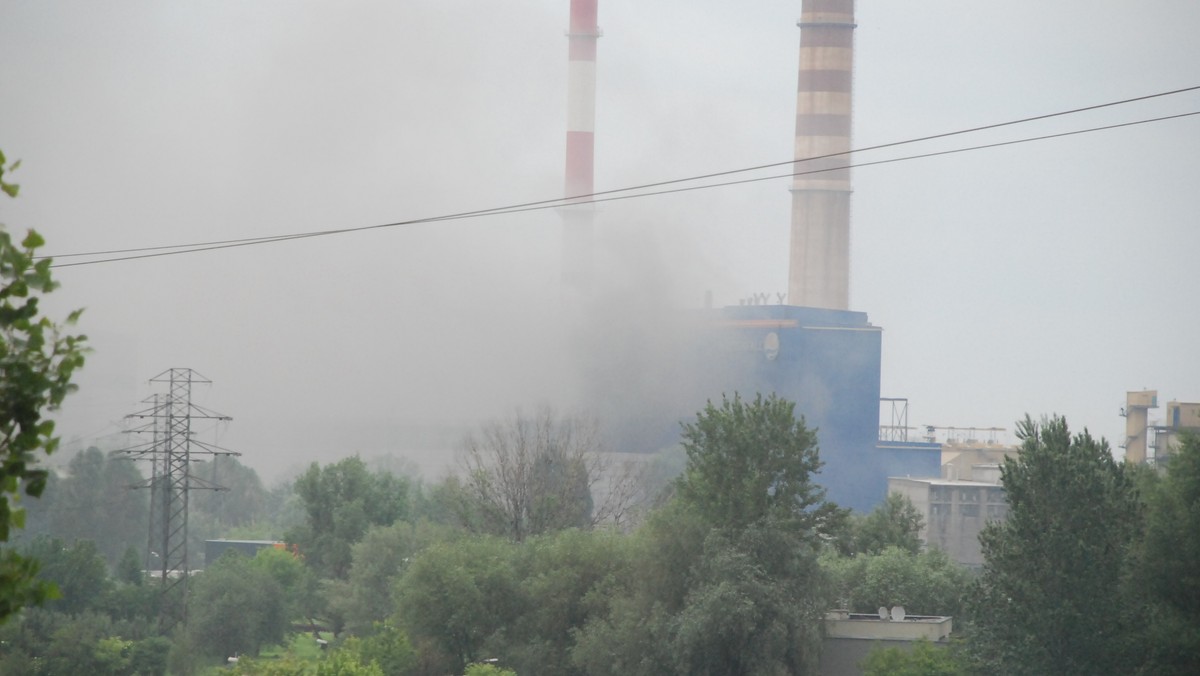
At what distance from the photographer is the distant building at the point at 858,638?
24734 millimetres

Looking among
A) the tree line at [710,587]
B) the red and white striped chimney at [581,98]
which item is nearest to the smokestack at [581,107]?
the red and white striped chimney at [581,98]

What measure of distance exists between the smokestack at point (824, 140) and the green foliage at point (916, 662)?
4026cm

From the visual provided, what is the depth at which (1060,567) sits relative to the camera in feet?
72.2

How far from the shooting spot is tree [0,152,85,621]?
3.84m

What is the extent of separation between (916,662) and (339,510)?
2704 cm

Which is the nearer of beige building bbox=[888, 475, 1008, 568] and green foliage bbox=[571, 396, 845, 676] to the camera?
green foliage bbox=[571, 396, 845, 676]

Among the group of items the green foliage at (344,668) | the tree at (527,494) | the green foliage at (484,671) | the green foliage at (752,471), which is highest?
the green foliage at (752,471)

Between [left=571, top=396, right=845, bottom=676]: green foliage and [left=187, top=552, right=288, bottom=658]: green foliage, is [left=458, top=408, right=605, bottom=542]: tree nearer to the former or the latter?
[left=187, top=552, right=288, bottom=658]: green foliage

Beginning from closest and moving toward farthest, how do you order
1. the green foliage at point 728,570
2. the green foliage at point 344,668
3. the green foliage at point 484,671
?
the green foliage at point 344,668 → the green foliage at point 484,671 → the green foliage at point 728,570

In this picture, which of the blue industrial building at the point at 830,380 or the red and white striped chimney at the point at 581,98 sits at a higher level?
the red and white striped chimney at the point at 581,98

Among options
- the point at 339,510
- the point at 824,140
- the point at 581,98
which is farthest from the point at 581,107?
the point at 339,510

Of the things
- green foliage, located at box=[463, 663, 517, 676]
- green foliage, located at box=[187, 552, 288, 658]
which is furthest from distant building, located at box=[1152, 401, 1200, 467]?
green foliage, located at box=[463, 663, 517, 676]

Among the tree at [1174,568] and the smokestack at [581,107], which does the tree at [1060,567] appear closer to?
the tree at [1174,568]

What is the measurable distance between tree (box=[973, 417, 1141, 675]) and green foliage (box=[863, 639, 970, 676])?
703mm
